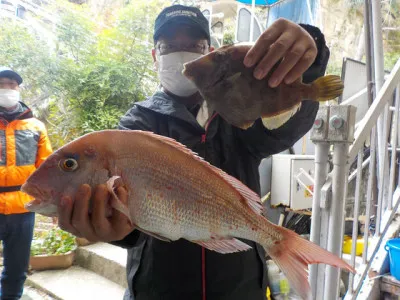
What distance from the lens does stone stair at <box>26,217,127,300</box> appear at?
4445 mm

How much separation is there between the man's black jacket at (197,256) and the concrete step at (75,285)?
3.10 m

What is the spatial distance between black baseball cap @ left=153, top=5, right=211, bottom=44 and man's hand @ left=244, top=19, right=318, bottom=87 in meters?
0.75

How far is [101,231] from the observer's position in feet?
4.02

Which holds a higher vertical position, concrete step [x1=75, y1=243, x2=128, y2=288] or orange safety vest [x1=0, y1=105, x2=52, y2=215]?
orange safety vest [x1=0, y1=105, x2=52, y2=215]

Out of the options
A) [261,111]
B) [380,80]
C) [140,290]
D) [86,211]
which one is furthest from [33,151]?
[380,80]

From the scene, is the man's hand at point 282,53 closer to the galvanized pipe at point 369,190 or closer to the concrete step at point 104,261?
the galvanized pipe at point 369,190

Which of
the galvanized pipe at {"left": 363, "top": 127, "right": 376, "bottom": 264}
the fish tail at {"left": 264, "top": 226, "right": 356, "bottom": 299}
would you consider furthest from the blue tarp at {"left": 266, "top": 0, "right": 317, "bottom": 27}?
the fish tail at {"left": 264, "top": 226, "right": 356, "bottom": 299}

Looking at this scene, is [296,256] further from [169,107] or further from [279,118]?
[169,107]

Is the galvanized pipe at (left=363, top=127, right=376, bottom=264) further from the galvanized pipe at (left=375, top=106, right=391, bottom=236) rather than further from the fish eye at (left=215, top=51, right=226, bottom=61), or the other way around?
the fish eye at (left=215, top=51, right=226, bottom=61)

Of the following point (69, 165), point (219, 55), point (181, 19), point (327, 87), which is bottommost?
point (69, 165)

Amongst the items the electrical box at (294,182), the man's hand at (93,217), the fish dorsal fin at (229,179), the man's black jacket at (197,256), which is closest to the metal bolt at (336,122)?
the man's black jacket at (197,256)

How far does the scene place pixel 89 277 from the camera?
489 cm

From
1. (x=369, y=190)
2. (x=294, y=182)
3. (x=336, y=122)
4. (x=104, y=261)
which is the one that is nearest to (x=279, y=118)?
(x=336, y=122)

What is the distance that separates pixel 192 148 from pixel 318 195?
1239 mm
